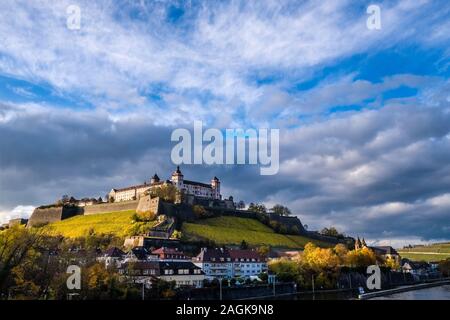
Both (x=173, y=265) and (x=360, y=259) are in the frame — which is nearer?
(x=173, y=265)

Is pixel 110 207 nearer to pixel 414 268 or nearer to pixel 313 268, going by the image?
pixel 313 268

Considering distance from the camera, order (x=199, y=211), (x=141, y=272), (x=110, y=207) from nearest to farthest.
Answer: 1. (x=141, y=272)
2. (x=199, y=211)
3. (x=110, y=207)

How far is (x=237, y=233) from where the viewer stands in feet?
234

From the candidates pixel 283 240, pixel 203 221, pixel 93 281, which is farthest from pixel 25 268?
pixel 283 240

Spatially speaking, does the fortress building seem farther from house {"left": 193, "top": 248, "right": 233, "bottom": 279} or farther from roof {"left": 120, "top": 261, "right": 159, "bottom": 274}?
roof {"left": 120, "top": 261, "right": 159, "bottom": 274}

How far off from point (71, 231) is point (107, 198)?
27172 mm

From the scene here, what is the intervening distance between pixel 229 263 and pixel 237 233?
68.1ft

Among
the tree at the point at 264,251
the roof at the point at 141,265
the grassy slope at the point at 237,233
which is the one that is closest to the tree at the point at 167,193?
the grassy slope at the point at 237,233

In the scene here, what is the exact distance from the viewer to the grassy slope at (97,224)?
6606 centimetres

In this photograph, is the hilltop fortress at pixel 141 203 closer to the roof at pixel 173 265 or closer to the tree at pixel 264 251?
the tree at pixel 264 251

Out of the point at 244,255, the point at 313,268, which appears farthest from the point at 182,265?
the point at 313,268

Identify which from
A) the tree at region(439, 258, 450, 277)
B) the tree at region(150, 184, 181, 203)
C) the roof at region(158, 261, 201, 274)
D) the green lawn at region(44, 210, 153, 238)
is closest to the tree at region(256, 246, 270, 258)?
the tree at region(150, 184, 181, 203)
